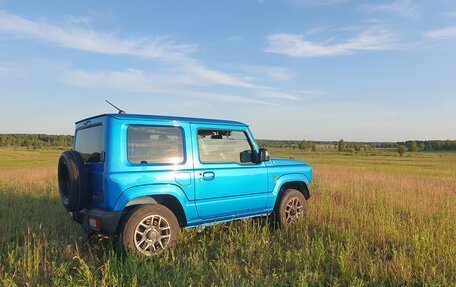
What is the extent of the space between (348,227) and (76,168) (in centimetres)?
441

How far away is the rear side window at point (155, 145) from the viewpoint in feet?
14.9

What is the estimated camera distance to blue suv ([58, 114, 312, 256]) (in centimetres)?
436

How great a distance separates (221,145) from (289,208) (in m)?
1.83

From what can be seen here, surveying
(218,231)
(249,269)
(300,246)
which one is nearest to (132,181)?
(249,269)

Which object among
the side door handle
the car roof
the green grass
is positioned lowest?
the green grass

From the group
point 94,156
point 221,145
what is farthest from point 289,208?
point 94,156

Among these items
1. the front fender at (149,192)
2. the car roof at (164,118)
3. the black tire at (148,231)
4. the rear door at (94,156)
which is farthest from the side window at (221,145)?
the rear door at (94,156)

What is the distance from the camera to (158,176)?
4559 millimetres

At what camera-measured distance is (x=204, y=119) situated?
17.6ft

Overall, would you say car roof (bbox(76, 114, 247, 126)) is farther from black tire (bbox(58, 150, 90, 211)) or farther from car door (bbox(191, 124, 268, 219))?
black tire (bbox(58, 150, 90, 211))

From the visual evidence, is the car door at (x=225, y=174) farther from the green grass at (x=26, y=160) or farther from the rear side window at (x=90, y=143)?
the green grass at (x=26, y=160)

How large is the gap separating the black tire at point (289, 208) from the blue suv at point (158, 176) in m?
0.34

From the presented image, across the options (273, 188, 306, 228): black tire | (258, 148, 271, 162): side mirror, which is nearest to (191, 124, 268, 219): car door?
(258, 148, 271, 162): side mirror

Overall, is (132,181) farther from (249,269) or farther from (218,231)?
(218,231)
